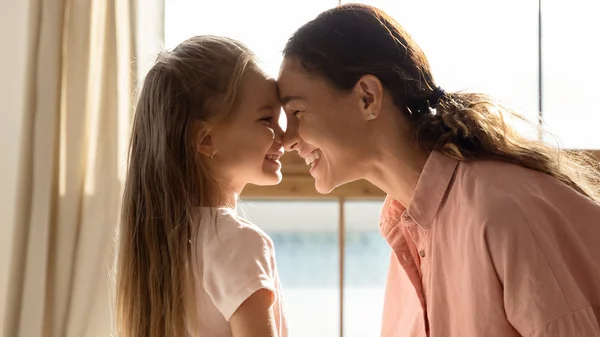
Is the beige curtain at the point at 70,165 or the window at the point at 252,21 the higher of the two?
the window at the point at 252,21

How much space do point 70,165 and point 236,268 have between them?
1041 millimetres

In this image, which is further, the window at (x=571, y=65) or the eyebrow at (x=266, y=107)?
the window at (x=571, y=65)

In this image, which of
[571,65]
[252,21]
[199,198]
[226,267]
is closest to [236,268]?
[226,267]

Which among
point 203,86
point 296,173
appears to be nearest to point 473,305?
point 203,86

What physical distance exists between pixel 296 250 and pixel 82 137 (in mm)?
708

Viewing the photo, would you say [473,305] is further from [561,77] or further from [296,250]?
[561,77]

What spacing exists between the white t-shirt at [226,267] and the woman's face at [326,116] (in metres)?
0.28

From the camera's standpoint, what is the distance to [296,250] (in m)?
2.57

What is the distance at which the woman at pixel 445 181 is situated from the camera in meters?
1.48

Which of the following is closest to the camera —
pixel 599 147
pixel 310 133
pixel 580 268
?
pixel 580 268

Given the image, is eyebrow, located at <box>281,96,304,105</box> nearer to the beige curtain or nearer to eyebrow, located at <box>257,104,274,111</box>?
eyebrow, located at <box>257,104,274,111</box>

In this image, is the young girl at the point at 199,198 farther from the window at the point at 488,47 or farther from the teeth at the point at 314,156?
the window at the point at 488,47

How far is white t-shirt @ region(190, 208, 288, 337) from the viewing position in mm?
1498

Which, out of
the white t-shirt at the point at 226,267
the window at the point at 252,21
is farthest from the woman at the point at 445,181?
the window at the point at 252,21
